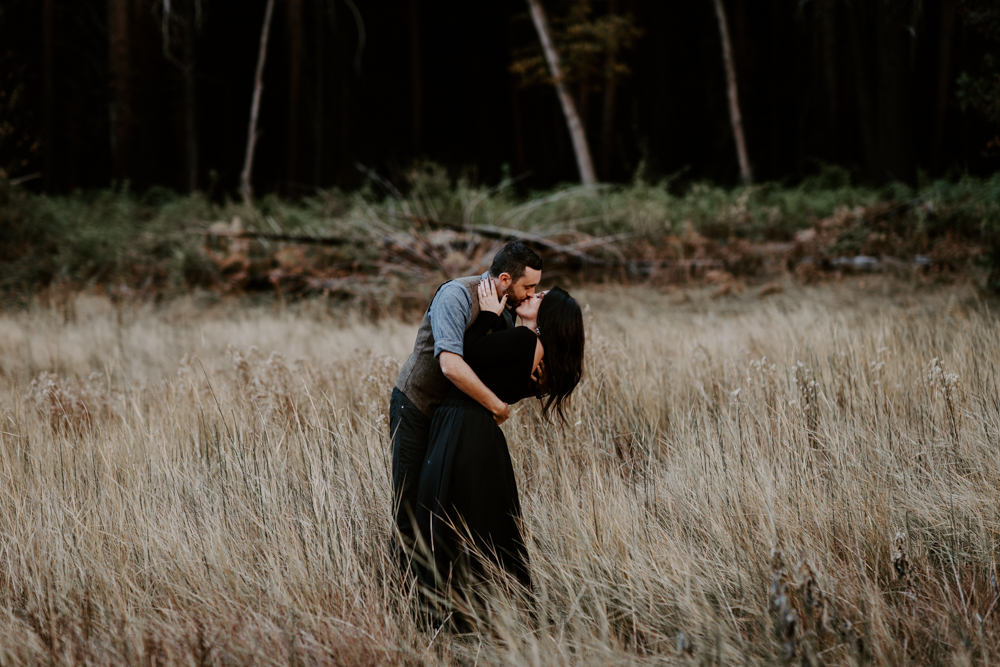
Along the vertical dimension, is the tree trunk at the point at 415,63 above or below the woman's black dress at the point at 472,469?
above

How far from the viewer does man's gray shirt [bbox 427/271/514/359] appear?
240 centimetres

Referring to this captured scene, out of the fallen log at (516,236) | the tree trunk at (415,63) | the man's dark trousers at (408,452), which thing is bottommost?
the man's dark trousers at (408,452)

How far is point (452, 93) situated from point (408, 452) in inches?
1170

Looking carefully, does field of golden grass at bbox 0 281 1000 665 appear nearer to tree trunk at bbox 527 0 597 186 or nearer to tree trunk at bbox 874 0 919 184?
tree trunk at bbox 527 0 597 186

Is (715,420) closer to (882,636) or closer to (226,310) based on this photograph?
(882,636)

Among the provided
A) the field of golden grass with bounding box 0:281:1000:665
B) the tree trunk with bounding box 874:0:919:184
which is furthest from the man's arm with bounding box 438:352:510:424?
the tree trunk with bounding box 874:0:919:184

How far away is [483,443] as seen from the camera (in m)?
2.52

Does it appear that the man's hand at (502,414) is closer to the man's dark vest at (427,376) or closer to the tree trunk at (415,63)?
the man's dark vest at (427,376)

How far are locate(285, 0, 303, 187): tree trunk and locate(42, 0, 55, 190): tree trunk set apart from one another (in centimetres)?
555

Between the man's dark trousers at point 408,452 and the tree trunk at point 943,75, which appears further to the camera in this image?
the tree trunk at point 943,75

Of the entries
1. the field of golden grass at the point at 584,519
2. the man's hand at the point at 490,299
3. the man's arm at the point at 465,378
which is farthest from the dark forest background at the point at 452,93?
the man's arm at the point at 465,378

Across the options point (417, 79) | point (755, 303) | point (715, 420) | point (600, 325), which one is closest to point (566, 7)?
point (417, 79)

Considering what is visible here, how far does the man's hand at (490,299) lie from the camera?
254cm

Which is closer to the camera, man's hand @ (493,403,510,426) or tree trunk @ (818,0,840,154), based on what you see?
man's hand @ (493,403,510,426)
